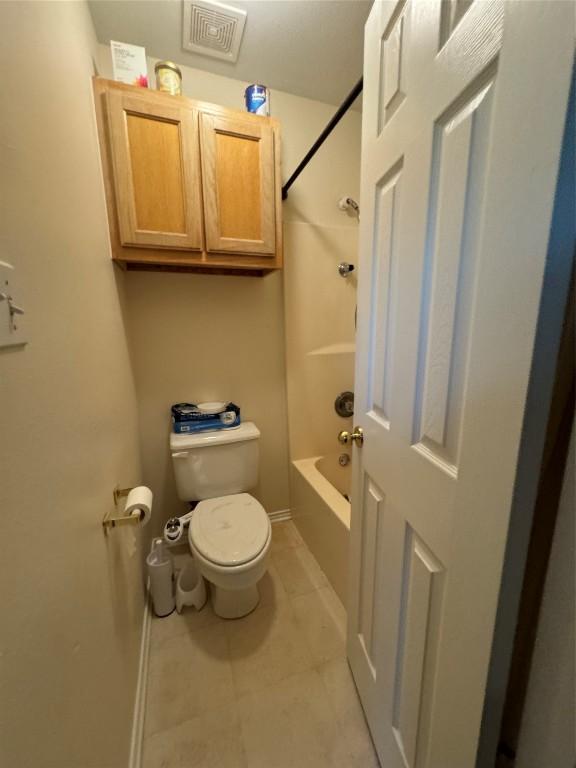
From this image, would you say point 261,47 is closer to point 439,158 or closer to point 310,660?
point 439,158

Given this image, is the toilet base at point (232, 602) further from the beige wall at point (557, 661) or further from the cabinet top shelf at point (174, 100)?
the cabinet top shelf at point (174, 100)

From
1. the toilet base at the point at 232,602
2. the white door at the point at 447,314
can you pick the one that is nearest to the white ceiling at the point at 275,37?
the white door at the point at 447,314

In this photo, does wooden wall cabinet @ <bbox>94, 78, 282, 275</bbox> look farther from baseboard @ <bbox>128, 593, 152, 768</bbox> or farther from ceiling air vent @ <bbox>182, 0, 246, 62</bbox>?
baseboard @ <bbox>128, 593, 152, 768</bbox>

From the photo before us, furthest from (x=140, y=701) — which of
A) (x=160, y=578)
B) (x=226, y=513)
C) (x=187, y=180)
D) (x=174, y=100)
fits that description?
(x=174, y=100)

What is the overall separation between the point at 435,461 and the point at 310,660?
3.72 ft

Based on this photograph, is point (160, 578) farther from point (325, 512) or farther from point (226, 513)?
point (325, 512)

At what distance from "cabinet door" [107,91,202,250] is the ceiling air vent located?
0.33 meters

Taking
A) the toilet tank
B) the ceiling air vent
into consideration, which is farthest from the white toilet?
the ceiling air vent

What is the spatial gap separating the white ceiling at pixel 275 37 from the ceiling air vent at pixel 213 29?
1.1 inches

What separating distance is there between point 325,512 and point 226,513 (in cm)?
49

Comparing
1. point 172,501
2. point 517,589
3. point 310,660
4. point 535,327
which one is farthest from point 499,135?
point 172,501

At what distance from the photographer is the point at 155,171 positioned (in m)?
1.22

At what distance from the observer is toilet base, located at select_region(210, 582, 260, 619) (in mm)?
1331

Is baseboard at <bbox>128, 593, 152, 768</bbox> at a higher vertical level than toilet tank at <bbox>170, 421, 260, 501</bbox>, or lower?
lower
